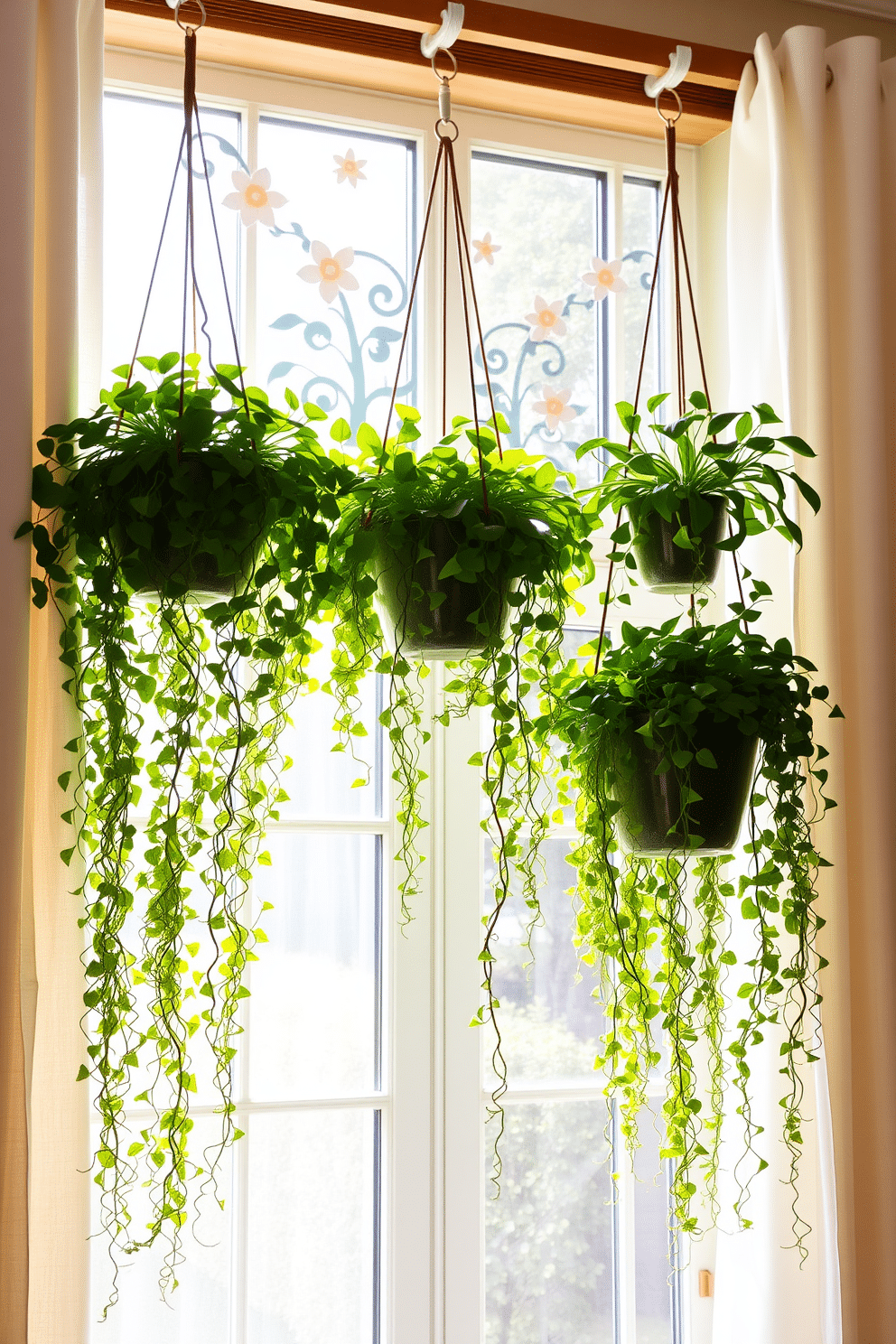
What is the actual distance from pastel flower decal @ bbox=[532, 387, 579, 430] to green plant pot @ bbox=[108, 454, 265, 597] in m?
0.77

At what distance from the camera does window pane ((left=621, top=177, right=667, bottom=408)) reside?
2191 millimetres

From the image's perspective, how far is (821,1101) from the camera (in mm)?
1748

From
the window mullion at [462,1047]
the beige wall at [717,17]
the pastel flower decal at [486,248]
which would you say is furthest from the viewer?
the beige wall at [717,17]

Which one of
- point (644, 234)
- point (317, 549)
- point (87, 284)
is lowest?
point (317, 549)

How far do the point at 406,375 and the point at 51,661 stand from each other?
0.80 m

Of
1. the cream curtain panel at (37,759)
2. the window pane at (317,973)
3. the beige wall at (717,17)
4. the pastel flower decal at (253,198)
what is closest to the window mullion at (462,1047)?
the window pane at (317,973)

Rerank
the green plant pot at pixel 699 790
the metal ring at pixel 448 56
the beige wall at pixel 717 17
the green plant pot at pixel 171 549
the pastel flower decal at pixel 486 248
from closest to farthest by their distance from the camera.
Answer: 1. the green plant pot at pixel 171 549
2. the green plant pot at pixel 699 790
3. the metal ring at pixel 448 56
4. the pastel flower decal at pixel 486 248
5. the beige wall at pixel 717 17

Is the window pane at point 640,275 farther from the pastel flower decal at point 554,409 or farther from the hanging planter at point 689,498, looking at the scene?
the hanging planter at point 689,498

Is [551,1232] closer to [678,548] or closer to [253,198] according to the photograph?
[678,548]

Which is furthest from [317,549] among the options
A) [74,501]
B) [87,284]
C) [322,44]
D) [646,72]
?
[646,72]

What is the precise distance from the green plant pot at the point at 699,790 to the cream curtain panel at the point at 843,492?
0.38 meters

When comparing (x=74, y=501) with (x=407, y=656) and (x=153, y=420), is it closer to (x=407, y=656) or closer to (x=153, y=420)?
(x=153, y=420)

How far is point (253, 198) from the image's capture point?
184cm

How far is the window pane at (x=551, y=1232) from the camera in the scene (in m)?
1.93
